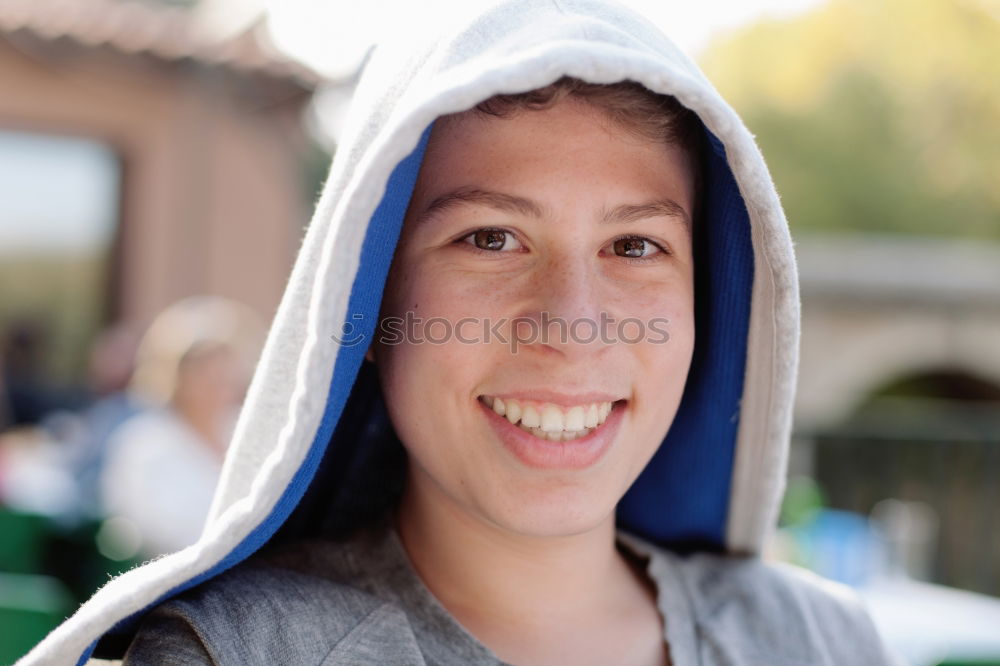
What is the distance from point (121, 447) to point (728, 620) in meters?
3.30

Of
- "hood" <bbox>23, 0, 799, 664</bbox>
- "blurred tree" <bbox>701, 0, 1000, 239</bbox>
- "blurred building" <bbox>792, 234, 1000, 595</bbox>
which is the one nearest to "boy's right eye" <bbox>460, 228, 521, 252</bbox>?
"hood" <bbox>23, 0, 799, 664</bbox>

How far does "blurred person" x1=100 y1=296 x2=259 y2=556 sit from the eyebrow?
261 centimetres

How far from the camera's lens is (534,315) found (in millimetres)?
1243

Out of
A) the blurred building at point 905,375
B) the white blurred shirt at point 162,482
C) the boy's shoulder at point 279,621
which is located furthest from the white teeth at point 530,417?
the blurred building at point 905,375

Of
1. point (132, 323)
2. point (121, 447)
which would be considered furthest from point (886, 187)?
point (121, 447)

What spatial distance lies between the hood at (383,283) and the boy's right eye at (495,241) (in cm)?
11

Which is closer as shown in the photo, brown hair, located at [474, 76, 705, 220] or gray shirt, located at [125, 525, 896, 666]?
gray shirt, located at [125, 525, 896, 666]

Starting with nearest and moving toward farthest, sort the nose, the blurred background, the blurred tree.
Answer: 1. the nose
2. the blurred background
3. the blurred tree

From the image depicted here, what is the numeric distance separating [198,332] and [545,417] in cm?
354

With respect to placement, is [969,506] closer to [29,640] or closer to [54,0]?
[29,640]

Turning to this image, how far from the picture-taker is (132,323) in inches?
266

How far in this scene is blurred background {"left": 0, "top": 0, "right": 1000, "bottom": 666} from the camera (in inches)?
143

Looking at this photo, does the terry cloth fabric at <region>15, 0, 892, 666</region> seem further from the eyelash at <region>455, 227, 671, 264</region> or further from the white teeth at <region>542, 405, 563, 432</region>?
the white teeth at <region>542, 405, 563, 432</region>

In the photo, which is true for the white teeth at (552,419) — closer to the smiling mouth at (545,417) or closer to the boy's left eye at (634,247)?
the smiling mouth at (545,417)
